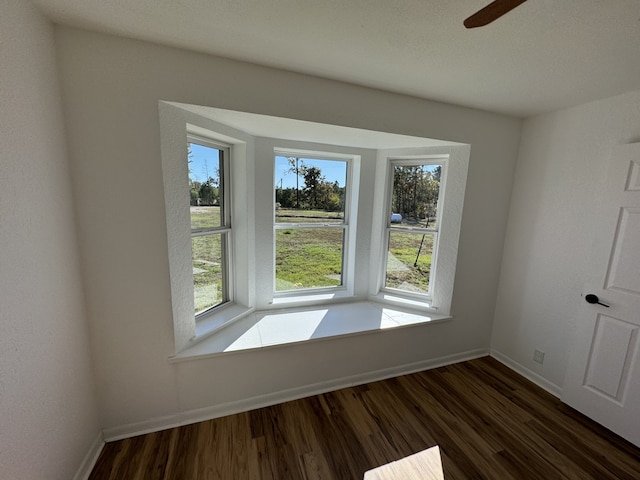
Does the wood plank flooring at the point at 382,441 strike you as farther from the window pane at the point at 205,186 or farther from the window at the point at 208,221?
Answer: the window pane at the point at 205,186

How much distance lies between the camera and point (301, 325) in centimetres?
204

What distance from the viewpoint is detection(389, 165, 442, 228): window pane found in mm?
2449

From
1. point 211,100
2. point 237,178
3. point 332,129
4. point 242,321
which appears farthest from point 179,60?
point 242,321

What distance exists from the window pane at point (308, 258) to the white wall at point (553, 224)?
1.63 m

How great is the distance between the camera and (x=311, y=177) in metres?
2.39

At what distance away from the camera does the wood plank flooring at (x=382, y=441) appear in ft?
4.55

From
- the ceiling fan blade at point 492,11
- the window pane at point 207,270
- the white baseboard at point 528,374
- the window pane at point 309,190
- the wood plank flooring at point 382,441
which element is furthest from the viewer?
the window pane at point 309,190

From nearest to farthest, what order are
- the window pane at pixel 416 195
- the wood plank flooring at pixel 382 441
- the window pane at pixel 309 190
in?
1. the wood plank flooring at pixel 382 441
2. the window pane at pixel 309 190
3. the window pane at pixel 416 195

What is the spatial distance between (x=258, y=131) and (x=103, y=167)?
100 centimetres

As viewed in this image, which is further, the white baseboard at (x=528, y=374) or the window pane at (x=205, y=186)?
the white baseboard at (x=528, y=374)

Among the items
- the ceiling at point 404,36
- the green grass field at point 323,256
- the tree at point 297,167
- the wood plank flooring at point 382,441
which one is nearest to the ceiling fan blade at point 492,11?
the ceiling at point 404,36

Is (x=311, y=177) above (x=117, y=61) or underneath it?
underneath

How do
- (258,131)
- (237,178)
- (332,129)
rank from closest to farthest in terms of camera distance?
(332,129) < (258,131) < (237,178)

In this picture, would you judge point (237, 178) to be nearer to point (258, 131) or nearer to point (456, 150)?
point (258, 131)
